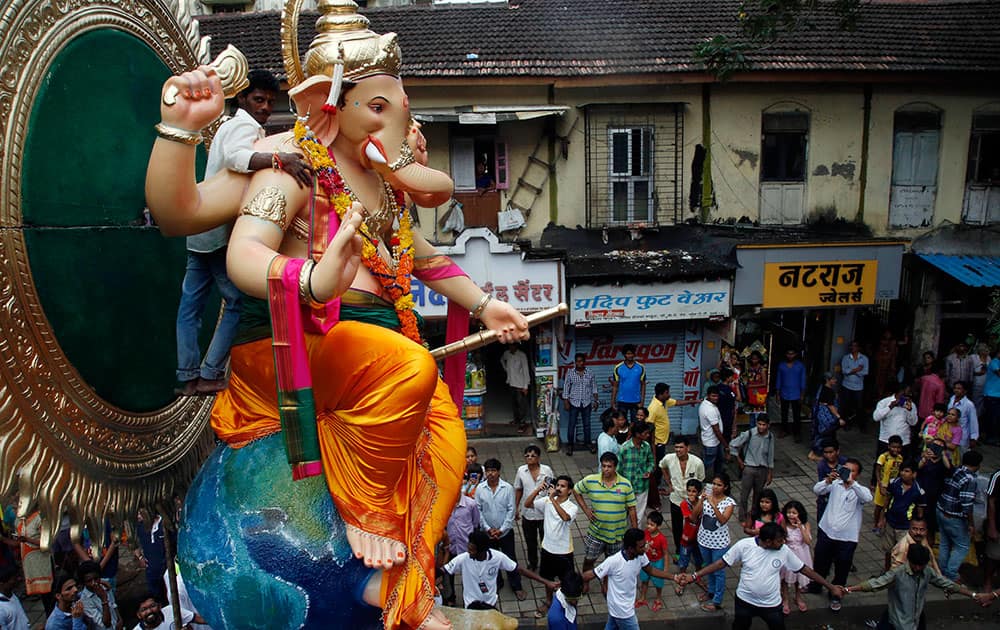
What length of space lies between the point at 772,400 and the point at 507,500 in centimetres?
825

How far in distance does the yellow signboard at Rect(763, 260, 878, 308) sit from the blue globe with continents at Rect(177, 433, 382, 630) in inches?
391

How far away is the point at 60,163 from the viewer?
2.70 m

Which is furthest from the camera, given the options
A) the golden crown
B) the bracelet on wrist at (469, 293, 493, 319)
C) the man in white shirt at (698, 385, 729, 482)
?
the man in white shirt at (698, 385, 729, 482)

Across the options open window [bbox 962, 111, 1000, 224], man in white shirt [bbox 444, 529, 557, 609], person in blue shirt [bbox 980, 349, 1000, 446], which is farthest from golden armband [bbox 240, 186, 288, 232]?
open window [bbox 962, 111, 1000, 224]

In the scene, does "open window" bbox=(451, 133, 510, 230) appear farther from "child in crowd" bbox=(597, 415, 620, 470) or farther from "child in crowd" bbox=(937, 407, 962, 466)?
"child in crowd" bbox=(937, 407, 962, 466)

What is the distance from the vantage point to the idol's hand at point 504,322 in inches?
138

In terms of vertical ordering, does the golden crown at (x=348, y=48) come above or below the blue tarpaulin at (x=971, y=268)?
above

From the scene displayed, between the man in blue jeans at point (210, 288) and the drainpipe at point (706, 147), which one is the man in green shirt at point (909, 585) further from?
the drainpipe at point (706, 147)

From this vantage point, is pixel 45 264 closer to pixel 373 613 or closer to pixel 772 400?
pixel 373 613

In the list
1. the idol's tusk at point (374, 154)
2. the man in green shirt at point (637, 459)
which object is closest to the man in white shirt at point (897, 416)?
the man in green shirt at point (637, 459)

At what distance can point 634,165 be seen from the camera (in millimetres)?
12258

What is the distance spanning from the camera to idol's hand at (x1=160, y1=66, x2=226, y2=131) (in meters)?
2.55

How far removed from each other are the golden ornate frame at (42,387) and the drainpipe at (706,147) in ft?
34.3

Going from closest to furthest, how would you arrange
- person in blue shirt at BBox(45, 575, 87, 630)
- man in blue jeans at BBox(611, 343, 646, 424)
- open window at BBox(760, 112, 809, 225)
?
person in blue shirt at BBox(45, 575, 87, 630), man in blue jeans at BBox(611, 343, 646, 424), open window at BBox(760, 112, 809, 225)
